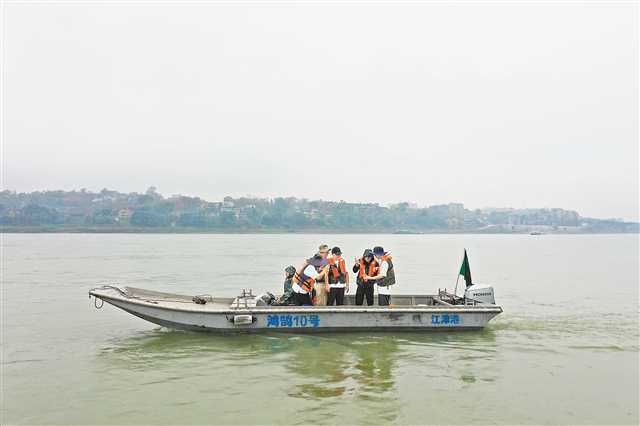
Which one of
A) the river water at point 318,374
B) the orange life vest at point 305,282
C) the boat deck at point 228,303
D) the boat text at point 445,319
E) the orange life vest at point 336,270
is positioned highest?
the orange life vest at point 336,270

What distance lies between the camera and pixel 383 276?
1261cm

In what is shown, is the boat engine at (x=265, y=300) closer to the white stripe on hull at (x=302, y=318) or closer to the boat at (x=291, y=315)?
the boat at (x=291, y=315)

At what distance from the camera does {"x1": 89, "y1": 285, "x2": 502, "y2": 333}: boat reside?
1192cm

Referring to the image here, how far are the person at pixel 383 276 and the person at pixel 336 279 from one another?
2.25ft

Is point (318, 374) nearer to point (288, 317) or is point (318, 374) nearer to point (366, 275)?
point (288, 317)

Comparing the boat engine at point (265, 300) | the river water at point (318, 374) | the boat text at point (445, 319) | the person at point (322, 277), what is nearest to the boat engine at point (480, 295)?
the boat text at point (445, 319)

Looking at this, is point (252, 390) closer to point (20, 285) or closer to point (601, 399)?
point (601, 399)

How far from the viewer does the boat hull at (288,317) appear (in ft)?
39.1

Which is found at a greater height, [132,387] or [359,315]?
[359,315]

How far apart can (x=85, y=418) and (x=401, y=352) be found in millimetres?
6234

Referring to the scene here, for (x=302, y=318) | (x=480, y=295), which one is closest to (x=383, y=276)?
(x=302, y=318)

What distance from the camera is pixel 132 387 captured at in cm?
932

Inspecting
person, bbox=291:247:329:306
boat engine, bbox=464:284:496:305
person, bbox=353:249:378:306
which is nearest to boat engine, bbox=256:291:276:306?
person, bbox=291:247:329:306

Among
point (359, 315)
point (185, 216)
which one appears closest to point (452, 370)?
point (359, 315)
